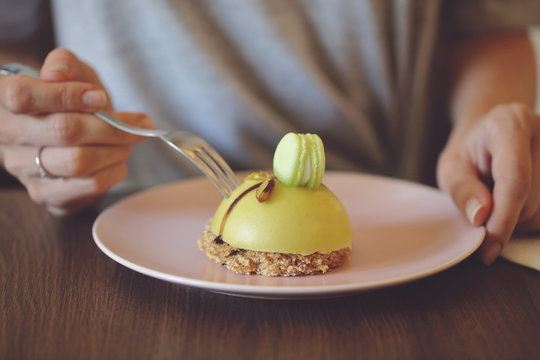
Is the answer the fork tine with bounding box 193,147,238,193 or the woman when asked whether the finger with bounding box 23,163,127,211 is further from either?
the fork tine with bounding box 193,147,238,193

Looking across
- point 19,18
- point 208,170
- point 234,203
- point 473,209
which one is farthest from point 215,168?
point 19,18

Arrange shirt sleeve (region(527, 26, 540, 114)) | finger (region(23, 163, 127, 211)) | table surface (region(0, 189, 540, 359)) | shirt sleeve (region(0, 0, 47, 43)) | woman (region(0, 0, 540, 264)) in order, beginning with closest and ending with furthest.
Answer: table surface (region(0, 189, 540, 359)), finger (region(23, 163, 127, 211)), shirt sleeve (region(0, 0, 47, 43)), woman (region(0, 0, 540, 264)), shirt sleeve (region(527, 26, 540, 114))

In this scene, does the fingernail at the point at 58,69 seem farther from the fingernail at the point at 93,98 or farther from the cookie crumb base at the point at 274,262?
the cookie crumb base at the point at 274,262

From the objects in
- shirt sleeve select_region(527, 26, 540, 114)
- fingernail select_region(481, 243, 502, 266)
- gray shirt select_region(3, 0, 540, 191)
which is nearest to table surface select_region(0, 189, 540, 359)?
fingernail select_region(481, 243, 502, 266)

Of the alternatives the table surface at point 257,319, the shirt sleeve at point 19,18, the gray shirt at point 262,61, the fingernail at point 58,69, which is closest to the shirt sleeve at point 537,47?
the gray shirt at point 262,61

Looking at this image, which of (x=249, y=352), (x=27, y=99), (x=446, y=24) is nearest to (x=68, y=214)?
(x=27, y=99)

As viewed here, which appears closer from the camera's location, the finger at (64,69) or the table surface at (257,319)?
the table surface at (257,319)
